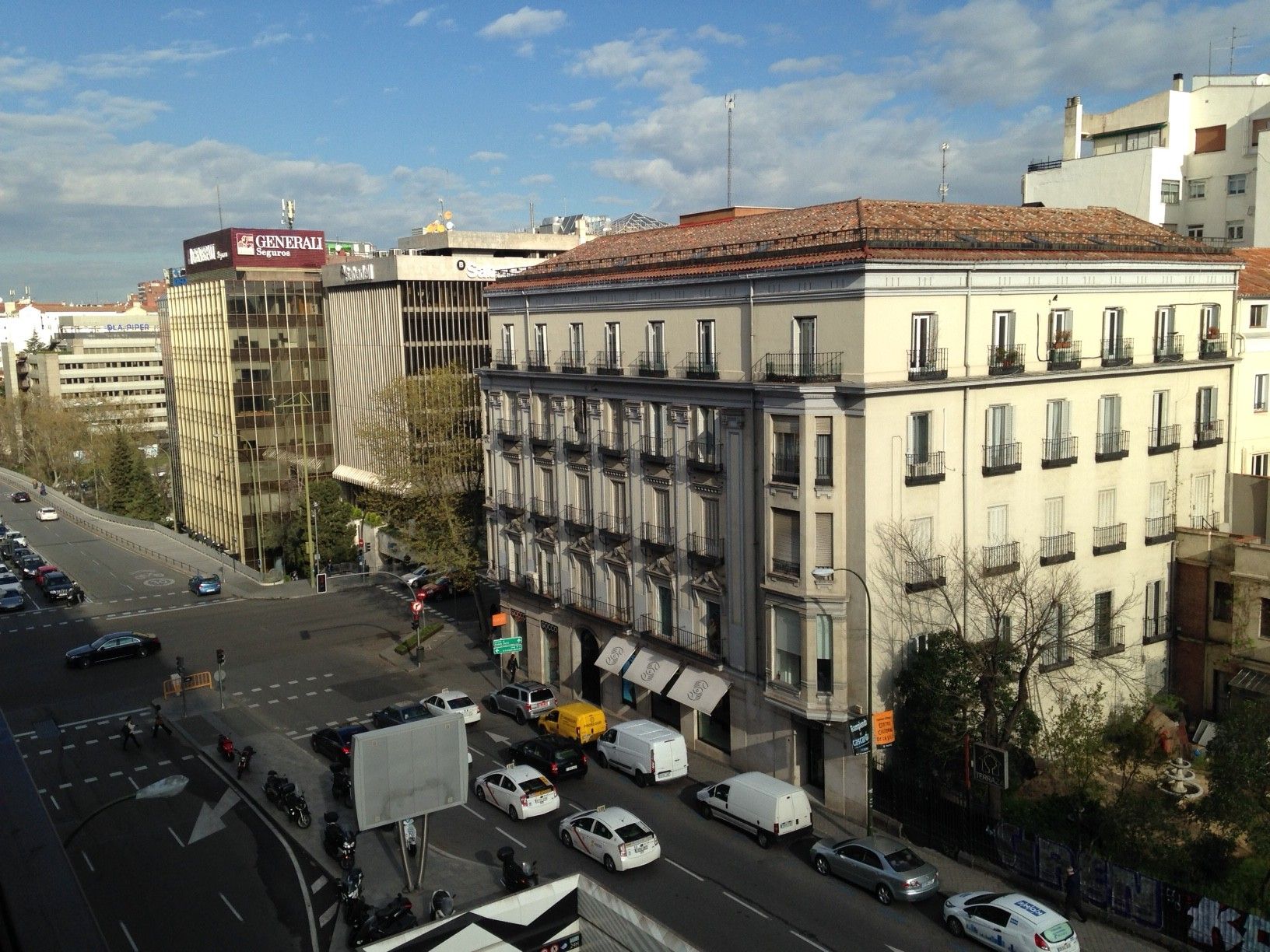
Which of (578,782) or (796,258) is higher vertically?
(796,258)

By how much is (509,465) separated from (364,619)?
20.4m

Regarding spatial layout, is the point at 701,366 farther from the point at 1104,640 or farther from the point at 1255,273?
the point at 1255,273

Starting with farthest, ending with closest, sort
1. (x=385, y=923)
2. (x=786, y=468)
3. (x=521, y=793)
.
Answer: (x=786, y=468) → (x=521, y=793) → (x=385, y=923)

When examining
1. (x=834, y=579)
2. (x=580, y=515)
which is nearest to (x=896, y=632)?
(x=834, y=579)

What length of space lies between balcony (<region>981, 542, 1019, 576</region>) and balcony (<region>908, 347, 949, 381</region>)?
21.5 feet

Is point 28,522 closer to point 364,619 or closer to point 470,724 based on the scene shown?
point 364,619

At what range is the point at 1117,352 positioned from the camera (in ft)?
138

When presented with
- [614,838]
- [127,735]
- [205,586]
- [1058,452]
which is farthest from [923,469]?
[205,586]

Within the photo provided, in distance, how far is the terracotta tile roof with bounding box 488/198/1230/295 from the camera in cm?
3619

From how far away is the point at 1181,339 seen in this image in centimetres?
4422

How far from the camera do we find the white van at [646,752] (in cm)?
3959

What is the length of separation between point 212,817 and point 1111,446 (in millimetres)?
36444

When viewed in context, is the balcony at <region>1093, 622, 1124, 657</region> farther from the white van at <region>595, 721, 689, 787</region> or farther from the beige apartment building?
the white van at <region>595, 721, 689, 787</region>

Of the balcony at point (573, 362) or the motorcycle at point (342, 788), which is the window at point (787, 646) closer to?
the motorcycle at point (342, 788)
